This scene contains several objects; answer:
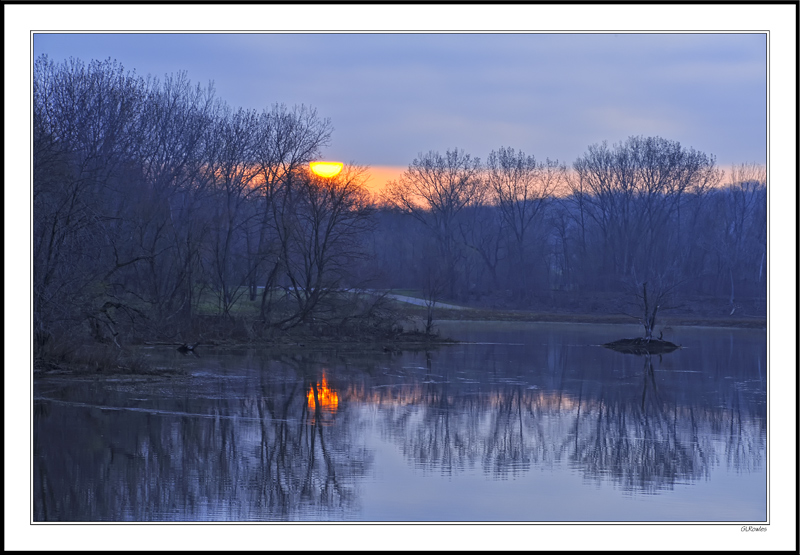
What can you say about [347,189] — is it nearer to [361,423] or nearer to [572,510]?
[361,423]

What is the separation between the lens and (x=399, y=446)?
46.2ft

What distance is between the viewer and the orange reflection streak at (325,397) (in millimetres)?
17969

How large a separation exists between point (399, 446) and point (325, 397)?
572cm

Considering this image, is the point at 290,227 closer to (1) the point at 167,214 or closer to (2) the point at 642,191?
(1) the point at 167,214

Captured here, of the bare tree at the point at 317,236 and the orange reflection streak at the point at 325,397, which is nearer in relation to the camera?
the orange reflection streak at the point at 325,397

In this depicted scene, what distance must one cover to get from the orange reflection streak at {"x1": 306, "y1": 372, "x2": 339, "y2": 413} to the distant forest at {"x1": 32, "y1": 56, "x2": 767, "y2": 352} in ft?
20.7

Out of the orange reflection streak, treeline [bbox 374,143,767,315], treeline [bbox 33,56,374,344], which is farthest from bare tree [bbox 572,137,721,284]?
the orange reflection streak

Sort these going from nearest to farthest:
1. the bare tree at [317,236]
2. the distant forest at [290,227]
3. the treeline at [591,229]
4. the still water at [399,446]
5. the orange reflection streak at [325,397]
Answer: the still water at [399,446]
the orange reflection streak at [325,397]
the distant forest at [290,227]
the bare tree at [317,236]
the treeline at [591,229]

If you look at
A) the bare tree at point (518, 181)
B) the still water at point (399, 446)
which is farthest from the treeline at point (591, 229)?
the still water at point (399, 446)

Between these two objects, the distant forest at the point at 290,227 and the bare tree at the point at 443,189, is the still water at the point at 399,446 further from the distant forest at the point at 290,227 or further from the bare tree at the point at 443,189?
the bare tree at the point at 443,189

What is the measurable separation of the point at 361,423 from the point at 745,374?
15.8 metres

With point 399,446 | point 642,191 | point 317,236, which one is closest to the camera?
point 399,446

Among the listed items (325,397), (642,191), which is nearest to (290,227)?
(325,397)

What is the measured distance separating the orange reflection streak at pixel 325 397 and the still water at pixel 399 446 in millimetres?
80
